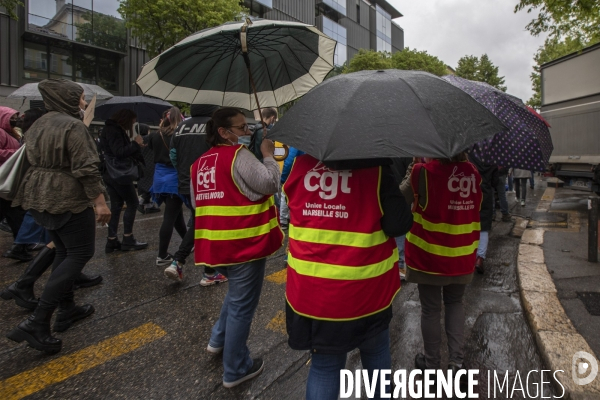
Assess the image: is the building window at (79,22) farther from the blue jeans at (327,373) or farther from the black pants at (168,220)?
the blue jeans at (327,373)

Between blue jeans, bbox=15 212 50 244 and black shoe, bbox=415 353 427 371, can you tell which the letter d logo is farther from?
blue jeans, bbox=15 212 50 244

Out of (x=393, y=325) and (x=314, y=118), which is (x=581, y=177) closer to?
(x=393, y=325)

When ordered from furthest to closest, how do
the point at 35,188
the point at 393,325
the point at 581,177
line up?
the point at 581,177
the point at 393,325
the point at 35,188

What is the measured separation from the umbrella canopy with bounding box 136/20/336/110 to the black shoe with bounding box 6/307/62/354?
1794 mm

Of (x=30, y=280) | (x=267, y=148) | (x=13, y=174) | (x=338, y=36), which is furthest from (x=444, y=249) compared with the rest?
(x=338, y=36)

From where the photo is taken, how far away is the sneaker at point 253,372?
255 cm

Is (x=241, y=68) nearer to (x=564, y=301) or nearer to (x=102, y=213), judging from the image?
(x=102, y=213)

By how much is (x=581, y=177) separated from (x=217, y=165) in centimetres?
1035

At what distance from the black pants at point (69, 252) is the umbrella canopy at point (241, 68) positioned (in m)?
1.12

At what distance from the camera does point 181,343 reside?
3.11 m

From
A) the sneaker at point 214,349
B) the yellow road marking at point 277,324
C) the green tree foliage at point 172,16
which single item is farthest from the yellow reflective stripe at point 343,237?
the green tree foliage at point 172,16

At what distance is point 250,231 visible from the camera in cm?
243

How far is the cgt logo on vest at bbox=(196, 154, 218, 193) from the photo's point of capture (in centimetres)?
240

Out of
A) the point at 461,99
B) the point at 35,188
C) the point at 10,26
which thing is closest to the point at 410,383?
the point at 461,99
